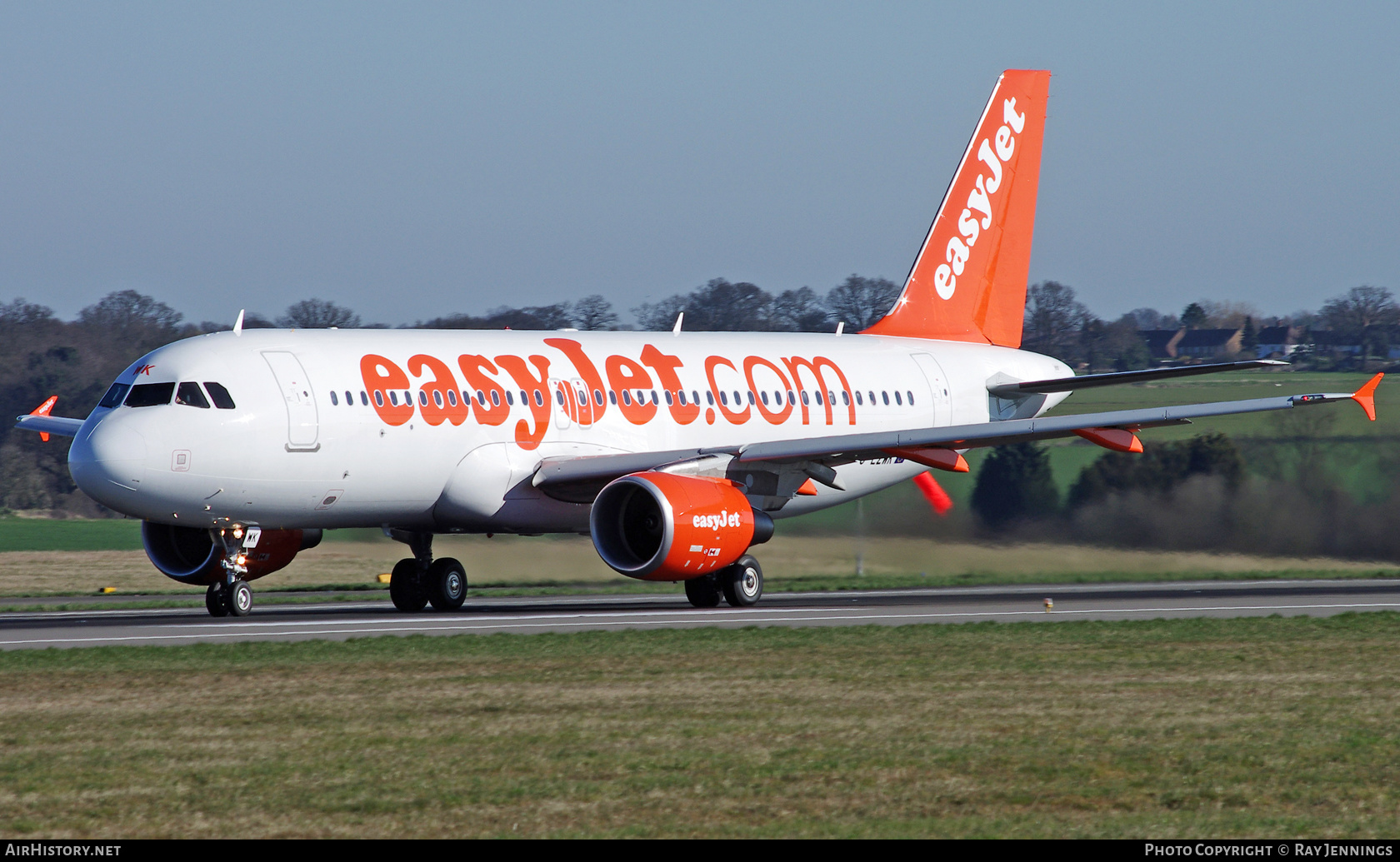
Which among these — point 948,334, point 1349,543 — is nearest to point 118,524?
point 948,334

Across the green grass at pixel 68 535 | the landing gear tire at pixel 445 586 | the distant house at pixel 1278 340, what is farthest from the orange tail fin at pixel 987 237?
the distant house at pixel 1278 340

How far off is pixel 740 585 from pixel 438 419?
495cm

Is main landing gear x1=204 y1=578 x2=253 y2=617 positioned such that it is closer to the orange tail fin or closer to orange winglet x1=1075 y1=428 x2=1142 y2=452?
orange winglet x1=1075 y1=428 x2=1142 y2=452

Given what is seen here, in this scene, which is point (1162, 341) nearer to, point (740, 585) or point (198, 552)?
point (740, 585)

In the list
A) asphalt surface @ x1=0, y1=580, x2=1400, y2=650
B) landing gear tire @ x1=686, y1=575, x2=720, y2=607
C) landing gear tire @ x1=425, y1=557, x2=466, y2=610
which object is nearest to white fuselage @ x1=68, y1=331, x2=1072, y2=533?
landing gear tire @ x1=425, y1=557, x2=466, y2=610

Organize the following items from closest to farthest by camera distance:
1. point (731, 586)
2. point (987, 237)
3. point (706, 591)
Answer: point (731, 586) < point (706, 591) < point (987, 237)

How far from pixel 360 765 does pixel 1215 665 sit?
8.51m

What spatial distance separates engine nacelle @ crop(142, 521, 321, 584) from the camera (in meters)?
24.3

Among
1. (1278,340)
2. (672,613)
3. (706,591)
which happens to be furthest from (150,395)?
(1278,340)

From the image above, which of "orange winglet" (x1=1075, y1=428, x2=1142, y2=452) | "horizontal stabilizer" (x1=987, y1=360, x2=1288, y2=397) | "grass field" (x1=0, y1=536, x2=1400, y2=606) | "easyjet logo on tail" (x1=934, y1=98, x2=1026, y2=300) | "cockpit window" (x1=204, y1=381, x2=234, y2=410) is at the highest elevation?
"easyjet logo on tail" (x1=934, y1=98, x2=1026, y2=300)

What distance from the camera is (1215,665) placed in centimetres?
1575

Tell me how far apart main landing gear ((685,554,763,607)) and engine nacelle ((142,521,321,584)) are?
→ 5884mm

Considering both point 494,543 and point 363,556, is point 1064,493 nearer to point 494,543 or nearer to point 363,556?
point 494,543

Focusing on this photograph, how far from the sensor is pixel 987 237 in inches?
1293
